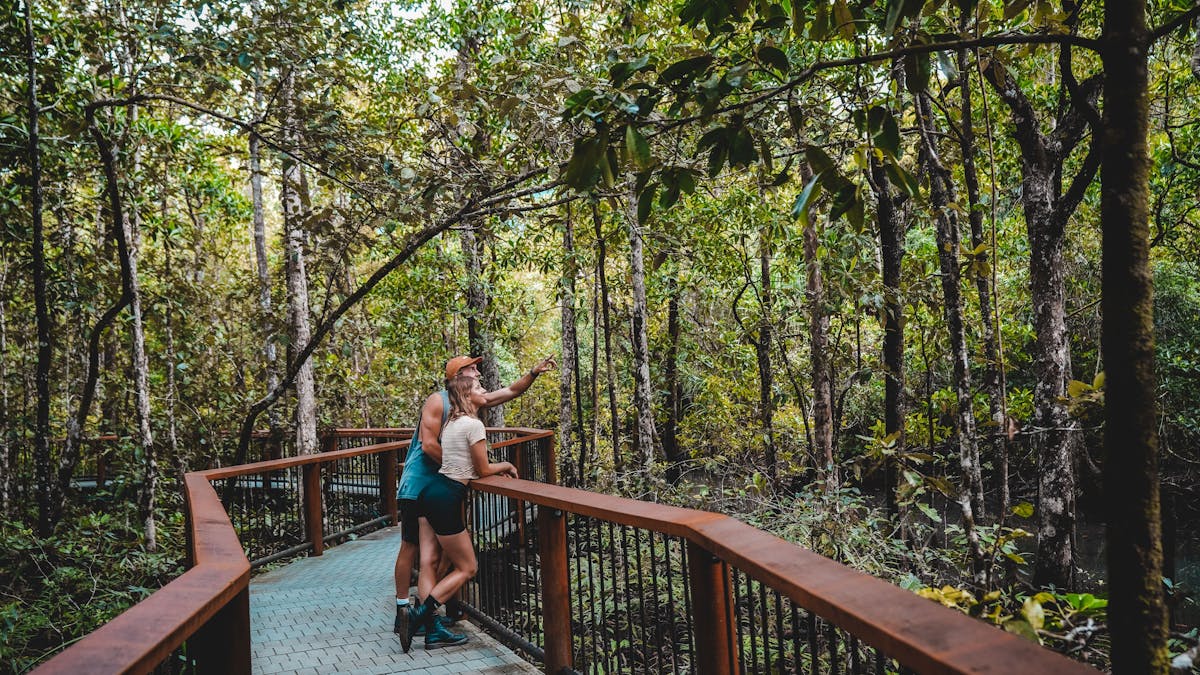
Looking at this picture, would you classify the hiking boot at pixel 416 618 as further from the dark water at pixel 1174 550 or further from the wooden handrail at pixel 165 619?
the dark water at pixel 1174 550

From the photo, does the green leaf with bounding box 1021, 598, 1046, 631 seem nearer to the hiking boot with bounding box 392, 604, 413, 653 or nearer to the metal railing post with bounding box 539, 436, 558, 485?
the hiking boot with bounding box 392, 604, 413, 653

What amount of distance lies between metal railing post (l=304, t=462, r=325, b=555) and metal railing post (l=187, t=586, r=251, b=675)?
5.22 metres

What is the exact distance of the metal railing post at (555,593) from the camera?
396 cm

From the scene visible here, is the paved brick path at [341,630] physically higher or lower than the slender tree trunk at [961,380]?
lower

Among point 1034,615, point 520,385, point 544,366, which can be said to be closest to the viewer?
point 1034,615

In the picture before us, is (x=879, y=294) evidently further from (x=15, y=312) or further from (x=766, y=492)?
(x=15, y=312)

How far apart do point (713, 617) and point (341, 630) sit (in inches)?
142

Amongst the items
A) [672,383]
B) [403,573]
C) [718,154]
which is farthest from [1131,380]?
[672,383]

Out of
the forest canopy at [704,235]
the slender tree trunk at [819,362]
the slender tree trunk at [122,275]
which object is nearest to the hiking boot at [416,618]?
the forest canopy at [704,235]

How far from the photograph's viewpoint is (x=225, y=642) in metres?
2.59

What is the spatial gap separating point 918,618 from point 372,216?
A: 7.22m

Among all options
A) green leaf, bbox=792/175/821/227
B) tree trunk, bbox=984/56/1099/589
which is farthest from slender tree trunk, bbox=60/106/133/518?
tree trunk, bbox=984/56/1099/589

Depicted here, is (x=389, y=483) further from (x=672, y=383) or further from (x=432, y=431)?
(x=672, y=383)

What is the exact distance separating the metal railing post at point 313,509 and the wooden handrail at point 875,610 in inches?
233
